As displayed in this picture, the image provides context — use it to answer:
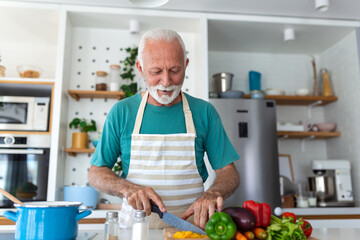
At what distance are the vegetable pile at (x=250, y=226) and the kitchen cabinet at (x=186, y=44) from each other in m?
2.03

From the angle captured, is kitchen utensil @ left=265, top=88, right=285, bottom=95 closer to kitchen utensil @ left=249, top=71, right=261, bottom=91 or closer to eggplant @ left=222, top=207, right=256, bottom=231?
kitchen utensil @ left=249, top=71, right=261, bottom=91

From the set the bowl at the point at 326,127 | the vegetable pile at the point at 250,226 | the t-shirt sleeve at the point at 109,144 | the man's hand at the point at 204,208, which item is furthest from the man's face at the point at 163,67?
the bowl at the point at 326,127

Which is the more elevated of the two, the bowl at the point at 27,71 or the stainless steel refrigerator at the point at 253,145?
the bowl at the point at 27,71

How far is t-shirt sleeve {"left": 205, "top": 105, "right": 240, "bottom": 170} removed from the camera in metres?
1.57

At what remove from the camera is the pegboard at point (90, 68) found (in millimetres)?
3105

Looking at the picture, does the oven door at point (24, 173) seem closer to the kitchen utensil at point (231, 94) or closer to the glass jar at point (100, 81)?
the glass jar at point (100, 81)

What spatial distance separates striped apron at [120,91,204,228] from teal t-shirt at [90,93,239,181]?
0.04 metres

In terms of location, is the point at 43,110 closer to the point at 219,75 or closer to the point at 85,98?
the point at 85,98

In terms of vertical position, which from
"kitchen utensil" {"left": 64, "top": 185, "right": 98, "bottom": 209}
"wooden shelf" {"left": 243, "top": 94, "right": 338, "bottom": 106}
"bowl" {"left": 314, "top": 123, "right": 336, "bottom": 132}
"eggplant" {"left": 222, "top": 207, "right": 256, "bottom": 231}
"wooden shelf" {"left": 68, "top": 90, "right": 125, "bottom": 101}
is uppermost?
A: "wooden shelf" {"left": 243, "top": 94, "right": 338, "bottom": 106}

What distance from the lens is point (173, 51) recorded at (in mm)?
1460

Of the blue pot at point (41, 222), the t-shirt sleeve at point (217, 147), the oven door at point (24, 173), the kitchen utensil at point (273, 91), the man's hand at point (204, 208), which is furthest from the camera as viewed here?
the kitchen utensil at point (273, 91)

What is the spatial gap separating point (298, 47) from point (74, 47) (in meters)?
2.42

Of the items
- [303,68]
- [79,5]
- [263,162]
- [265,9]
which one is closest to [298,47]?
[303,68]

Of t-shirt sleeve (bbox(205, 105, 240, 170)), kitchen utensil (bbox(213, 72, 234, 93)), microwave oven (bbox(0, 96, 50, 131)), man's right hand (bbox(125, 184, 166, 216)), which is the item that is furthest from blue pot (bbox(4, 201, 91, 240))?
kitchen utensil (bbox(213, 72, 234, 93))
